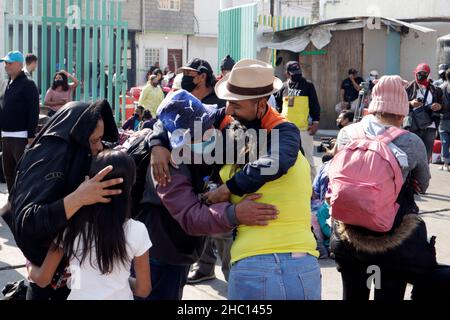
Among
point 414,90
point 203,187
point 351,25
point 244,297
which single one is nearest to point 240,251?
point 244,297

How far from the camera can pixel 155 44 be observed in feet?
107

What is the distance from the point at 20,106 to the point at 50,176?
17.1ft

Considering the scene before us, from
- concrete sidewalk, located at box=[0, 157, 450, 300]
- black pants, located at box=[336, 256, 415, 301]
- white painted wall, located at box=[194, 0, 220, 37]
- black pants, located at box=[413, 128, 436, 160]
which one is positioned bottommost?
concrete sidewalk, located at box=[0, 157, 450, 300]

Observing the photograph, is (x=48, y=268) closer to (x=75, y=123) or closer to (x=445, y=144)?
(x=75, y=123)

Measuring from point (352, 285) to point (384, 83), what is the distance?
1.19 m

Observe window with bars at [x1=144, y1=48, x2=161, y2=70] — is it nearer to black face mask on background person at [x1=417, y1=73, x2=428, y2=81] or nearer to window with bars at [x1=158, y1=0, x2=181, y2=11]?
window with bars at [x1=158, y1=0, x2=181, y2=11]

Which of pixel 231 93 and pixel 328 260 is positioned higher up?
pixel 231 93

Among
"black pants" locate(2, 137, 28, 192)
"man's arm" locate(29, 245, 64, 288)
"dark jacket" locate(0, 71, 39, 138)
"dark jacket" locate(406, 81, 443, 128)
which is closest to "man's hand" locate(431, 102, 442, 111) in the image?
"dark jacket" locate(406, 81, 443, 128)

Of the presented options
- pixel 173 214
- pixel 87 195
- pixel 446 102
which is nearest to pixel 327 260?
pixel 173 214

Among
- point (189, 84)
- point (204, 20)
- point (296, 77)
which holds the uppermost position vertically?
point (204, 20)

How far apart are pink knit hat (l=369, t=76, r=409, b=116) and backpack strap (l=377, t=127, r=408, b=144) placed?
0.38 ft

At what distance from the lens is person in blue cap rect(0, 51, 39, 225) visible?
7797 millimetres

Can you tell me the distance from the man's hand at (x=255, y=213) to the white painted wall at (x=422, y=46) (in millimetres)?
15844

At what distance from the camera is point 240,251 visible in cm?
304
